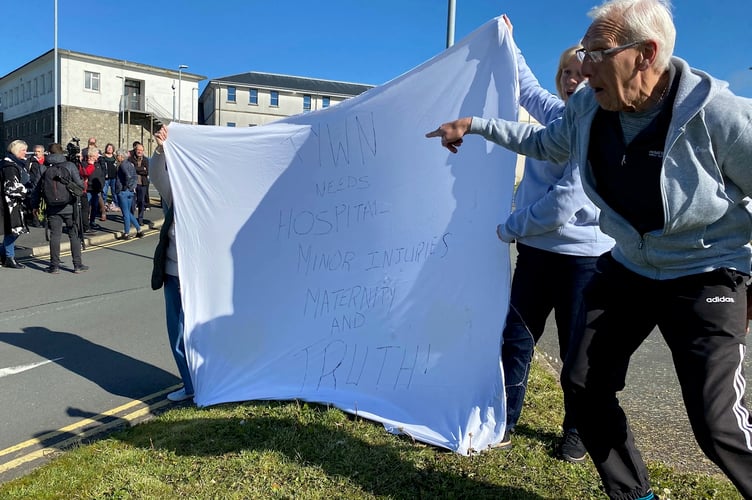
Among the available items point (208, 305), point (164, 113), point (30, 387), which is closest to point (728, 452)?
point (208, 305)

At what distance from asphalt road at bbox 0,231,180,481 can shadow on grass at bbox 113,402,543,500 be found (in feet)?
1.99

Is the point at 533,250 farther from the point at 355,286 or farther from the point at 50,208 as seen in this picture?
the point at 50,208

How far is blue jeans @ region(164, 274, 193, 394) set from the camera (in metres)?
4.21

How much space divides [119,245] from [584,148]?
1241 cm

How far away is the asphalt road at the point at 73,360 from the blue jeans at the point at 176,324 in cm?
29

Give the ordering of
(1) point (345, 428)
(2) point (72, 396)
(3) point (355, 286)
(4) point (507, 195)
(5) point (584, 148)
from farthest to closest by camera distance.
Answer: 1. (2) point (72, 396)
2. (3) point (355, 286)
3. (1) point (345, 428)
4. (4) point (507, 195)
5. (5) point (584, 148)

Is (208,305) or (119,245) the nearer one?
(208,305)

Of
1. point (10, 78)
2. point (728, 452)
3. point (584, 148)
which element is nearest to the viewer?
point (728, 452)

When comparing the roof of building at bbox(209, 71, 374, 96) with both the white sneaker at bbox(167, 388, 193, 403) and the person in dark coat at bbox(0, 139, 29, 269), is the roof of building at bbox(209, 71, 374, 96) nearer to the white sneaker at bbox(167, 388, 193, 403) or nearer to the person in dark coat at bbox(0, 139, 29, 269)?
the person in dark coat at bbox(0, 139, 29, 269)

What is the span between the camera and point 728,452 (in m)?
1.86

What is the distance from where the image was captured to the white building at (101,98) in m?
48.0

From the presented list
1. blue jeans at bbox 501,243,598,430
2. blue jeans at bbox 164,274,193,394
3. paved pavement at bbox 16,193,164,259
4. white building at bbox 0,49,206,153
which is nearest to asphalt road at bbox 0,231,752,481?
blue jeans at bbox 164,274,193,394

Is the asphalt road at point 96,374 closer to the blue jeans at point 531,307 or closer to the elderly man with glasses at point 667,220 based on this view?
the blue jeans at point 531,307

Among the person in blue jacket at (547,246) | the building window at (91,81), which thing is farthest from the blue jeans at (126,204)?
the building window at (91,81)
